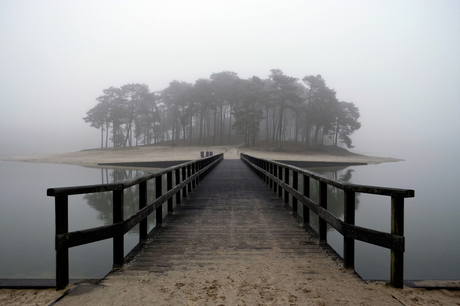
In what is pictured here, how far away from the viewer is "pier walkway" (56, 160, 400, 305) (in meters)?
2.88

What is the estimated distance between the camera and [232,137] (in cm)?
7706

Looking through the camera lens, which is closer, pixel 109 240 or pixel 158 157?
pixel 109 240

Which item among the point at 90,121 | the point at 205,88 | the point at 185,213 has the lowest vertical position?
the point at 185,213

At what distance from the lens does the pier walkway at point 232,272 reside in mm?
2875

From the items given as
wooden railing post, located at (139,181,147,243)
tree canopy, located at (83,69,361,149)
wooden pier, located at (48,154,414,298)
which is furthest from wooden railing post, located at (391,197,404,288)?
tree canopy, located at (83,69,361,149)

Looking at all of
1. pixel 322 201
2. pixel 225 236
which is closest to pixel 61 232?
pixel 225 236

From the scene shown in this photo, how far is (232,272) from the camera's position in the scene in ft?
11.5

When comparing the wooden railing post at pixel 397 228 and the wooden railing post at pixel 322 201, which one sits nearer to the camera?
the wooden railing post at pixel 397 228

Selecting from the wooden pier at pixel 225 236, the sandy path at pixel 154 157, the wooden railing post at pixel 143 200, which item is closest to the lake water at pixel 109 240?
the wooden railing post at pixel 143 200

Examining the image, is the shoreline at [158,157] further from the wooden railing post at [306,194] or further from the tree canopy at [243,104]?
the wooden railing post at [306,194]

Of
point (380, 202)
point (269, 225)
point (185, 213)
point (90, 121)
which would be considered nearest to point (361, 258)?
point (269, 225)

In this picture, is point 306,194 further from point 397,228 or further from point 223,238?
point 397,228

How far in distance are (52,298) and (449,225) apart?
11.6 m

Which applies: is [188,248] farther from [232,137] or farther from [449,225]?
[232,137]
